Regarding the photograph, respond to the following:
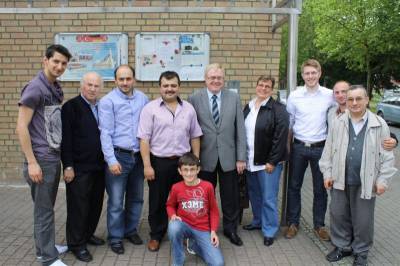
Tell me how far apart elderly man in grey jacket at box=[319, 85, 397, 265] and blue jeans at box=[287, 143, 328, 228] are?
33 centimetres

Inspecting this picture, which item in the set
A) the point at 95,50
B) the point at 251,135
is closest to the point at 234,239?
the point at 251,135

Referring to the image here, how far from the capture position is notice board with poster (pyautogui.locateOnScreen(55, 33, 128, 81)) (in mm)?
6207

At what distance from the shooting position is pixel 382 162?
3.82m

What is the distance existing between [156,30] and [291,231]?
11.1 feet

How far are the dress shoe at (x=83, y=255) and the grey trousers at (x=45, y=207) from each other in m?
0.29

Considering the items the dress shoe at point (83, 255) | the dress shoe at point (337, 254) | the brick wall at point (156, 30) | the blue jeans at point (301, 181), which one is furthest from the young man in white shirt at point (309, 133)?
the dress shoe at point (83, 255)

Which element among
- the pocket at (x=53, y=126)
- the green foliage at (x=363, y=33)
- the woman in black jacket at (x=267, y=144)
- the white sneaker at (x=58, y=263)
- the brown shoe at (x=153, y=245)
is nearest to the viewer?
the pocket at (x=53, y=126)

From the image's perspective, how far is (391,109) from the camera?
19.2 m

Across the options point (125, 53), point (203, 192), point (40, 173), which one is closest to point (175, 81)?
point (203, 192)

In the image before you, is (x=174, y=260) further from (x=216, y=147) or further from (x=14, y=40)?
(x=14, y=40)

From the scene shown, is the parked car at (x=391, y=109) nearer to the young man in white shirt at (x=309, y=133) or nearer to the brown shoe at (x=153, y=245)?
the young man in white shirt at (x=309, y=133)

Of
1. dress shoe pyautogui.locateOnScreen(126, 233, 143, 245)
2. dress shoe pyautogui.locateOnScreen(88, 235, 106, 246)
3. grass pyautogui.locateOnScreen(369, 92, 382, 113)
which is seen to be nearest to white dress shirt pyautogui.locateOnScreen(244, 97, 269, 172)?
dress shoe pyautogui.locateOnScreen(126, 233, 143, 245)

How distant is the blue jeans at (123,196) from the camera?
4148mm

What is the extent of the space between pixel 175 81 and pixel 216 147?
31.0 inches
